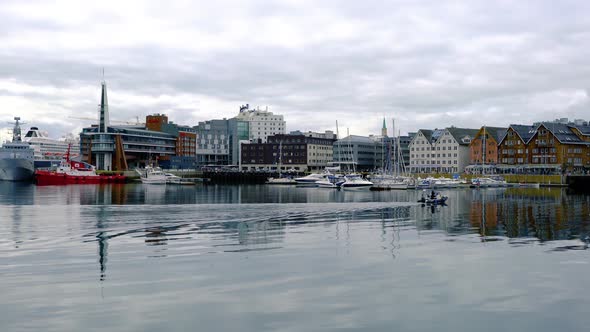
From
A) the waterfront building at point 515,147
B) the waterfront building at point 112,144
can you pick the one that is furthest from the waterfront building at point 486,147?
the waterfront building at point 112,144

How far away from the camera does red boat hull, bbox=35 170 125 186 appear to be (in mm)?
143750

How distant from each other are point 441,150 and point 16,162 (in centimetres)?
11594

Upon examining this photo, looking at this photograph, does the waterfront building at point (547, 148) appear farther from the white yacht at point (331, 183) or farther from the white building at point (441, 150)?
the white yacht at point (331, 183)

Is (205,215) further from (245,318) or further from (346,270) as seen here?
(245,318)

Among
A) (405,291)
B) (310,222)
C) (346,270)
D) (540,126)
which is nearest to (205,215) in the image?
(310,222)

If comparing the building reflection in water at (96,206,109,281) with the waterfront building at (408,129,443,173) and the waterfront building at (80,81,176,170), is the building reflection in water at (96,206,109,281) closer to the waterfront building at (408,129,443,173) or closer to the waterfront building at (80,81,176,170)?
the waterfront building at (80,81,176,170)

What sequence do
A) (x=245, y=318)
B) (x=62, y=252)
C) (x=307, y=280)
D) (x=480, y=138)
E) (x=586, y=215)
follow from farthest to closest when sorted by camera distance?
(x=480, y=138), (x=586, y=215), (x=62, y=252), (x=307, y=280), (x=245, y=318)

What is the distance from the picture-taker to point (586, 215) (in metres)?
52.9

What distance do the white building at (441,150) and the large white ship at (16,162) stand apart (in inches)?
4263

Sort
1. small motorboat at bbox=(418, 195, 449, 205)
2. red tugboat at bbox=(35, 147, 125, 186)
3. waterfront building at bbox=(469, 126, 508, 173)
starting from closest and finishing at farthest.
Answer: small motorboat at bbox=(418, 195, 449, 205) < red tugboat at bbox=(35, 147, 125, 186) < waterfront building at bbox=(469, 126, 508, 173)

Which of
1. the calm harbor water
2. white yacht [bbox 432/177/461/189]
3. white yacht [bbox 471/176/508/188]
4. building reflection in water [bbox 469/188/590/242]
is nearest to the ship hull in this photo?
white yacht [bbox 432/177/461/189]

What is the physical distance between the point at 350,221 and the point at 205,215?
1214cm

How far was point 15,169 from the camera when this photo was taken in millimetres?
158500

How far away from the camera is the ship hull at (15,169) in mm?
157750
